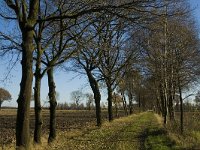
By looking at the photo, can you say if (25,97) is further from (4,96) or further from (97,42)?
(4,96)

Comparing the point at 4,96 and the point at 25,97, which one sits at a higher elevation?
the point at 4,96

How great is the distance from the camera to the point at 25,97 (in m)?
15.2

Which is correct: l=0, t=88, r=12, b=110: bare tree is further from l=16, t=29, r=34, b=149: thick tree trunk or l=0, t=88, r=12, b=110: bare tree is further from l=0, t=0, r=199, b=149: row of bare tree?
l=16, t=29, r=34, b=149: thick tree trunk

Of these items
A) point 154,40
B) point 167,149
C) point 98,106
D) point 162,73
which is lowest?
point 167,149

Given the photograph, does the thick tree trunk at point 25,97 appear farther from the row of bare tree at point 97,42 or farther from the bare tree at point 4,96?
the bare tree at point 4,96

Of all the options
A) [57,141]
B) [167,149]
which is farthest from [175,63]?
[167,149]

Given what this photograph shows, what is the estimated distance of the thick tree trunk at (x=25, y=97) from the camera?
15.1 m

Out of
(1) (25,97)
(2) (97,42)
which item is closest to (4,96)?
(2) (97,42)

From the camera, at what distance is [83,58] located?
3444cm

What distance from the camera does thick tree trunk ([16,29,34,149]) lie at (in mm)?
15141

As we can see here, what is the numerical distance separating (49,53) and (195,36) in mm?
14391

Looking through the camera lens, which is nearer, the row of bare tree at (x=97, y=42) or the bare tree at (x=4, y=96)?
the row of bare tree at (x=97, y=42)

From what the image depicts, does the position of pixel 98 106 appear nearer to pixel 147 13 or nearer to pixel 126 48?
pixel 126 48

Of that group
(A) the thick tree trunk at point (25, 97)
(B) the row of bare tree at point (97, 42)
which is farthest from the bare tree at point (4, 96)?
(A) the thick tree trunk at point (25, 97)
